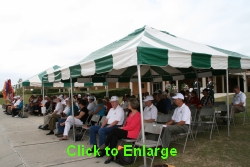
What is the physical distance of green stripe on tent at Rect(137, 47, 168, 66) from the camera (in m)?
4.25

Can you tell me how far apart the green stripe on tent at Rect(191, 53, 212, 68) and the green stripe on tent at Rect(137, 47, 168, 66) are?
2.65ft

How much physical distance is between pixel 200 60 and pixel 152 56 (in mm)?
1369

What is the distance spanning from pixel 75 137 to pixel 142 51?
3.70m

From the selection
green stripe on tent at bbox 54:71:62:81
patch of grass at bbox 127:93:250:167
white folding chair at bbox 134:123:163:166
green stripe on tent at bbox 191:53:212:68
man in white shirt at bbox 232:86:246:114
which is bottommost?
patch of grass at bbox 127:93:250:167

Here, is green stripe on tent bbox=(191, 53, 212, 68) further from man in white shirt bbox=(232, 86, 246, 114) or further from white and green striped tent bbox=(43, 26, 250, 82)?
man in white shirt bbox=(232, 86, 246, 114)

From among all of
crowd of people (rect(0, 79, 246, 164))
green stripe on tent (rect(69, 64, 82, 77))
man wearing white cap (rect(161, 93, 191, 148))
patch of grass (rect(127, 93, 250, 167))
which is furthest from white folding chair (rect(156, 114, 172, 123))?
green stripe on tent (rect(69, 64, 82, 77))

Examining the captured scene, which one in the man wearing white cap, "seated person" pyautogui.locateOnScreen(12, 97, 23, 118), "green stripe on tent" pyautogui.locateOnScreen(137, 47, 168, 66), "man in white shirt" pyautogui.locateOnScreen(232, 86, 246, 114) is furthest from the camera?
"seated person" pyautogui.locateOnScreen(12, 97, 23, 118)

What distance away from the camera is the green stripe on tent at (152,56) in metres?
4.25

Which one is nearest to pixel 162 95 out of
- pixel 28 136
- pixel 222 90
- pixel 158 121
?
pixel 158 121

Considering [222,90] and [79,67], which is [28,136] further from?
[222,90]

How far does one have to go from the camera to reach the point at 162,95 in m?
8.22

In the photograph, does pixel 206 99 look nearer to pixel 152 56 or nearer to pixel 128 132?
pixel 128 132

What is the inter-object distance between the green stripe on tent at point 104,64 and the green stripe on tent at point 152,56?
2.50ft

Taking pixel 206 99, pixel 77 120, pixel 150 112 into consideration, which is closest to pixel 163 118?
pixel 150 112
